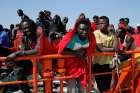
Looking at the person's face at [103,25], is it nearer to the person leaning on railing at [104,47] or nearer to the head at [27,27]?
the person leaning on railing at [104,47]

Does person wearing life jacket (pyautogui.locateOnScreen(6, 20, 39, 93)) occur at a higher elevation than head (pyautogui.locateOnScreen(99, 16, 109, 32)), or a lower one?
lower

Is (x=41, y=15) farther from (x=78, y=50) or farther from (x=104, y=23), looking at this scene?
(x=78, y=50)

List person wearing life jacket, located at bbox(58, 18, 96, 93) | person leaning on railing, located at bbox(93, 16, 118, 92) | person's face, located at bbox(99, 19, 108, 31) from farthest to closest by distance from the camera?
person's face, located at bbox(99, 19, 108, 31) < person leaning on railing, located at bbox(93, 16, 118, 92) < person wearing life jacket, located at bbox(58, 18, 96, 93)

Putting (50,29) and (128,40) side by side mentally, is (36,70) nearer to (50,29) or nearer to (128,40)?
(128,40)

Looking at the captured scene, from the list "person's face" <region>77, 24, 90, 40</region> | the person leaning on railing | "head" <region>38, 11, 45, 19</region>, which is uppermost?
"head" <region>38, 11, 45, 19</region>

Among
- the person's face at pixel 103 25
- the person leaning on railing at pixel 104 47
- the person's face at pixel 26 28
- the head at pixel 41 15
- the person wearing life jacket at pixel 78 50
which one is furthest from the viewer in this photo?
the head at pixel 41 15

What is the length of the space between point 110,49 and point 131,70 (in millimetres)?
706

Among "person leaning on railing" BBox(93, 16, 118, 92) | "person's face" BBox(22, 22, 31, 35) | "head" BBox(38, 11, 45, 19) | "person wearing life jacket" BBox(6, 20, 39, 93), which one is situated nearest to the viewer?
"person wearing life jacket" BBox(6, 20, 39, 93)

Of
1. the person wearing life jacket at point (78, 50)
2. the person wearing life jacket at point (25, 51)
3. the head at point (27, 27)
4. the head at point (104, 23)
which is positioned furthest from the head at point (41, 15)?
the person wearing life jacket at point (78, 50)

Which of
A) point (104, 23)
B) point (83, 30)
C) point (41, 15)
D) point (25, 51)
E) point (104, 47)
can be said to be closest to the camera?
point (25, 51)

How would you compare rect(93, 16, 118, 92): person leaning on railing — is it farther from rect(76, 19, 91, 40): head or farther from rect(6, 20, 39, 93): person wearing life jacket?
rect(6, 20, 39, 93): person wearing life jacket

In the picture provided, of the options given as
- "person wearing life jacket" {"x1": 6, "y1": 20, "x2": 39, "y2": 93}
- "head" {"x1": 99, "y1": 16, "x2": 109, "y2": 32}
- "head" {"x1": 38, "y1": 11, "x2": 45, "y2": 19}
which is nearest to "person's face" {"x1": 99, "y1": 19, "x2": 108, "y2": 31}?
"head" {"x1": 99, "y1": 16, "x2": 109, "y2": 32}

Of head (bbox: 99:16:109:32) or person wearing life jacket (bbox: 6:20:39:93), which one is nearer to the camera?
person wearing life jacket (bbox: 6:20:39:93)

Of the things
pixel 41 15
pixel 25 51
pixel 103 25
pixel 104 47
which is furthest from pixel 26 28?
pixel 41 15
